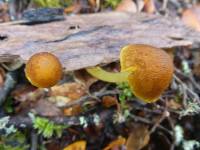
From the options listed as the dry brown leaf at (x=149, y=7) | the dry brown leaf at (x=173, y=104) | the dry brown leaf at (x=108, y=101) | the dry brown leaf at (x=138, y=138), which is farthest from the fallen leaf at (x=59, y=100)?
the dry brown leaf at (x=149, y=7)

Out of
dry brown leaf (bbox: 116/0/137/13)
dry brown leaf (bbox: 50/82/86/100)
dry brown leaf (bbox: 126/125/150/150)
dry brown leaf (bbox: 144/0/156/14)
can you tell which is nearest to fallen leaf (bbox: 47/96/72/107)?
dry brown leaf (bbox: 50/82/86/100)

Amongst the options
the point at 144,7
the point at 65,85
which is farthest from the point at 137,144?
the point at 144,7

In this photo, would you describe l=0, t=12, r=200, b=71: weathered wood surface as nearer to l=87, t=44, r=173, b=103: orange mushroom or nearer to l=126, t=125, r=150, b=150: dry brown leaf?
l=87, t=44, r=173, b=103: orange mushroom

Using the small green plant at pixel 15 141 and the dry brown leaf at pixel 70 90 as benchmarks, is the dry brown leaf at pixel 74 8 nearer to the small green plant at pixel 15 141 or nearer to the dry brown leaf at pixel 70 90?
the dry brown leaf at pixel 70 90

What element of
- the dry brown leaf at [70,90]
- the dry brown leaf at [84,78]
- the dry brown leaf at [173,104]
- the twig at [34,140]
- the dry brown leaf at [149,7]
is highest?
the dry brown leaf at [149,7]

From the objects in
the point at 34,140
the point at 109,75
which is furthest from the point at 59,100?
the point at 109,75

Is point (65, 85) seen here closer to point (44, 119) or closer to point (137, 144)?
point (44, 119)
